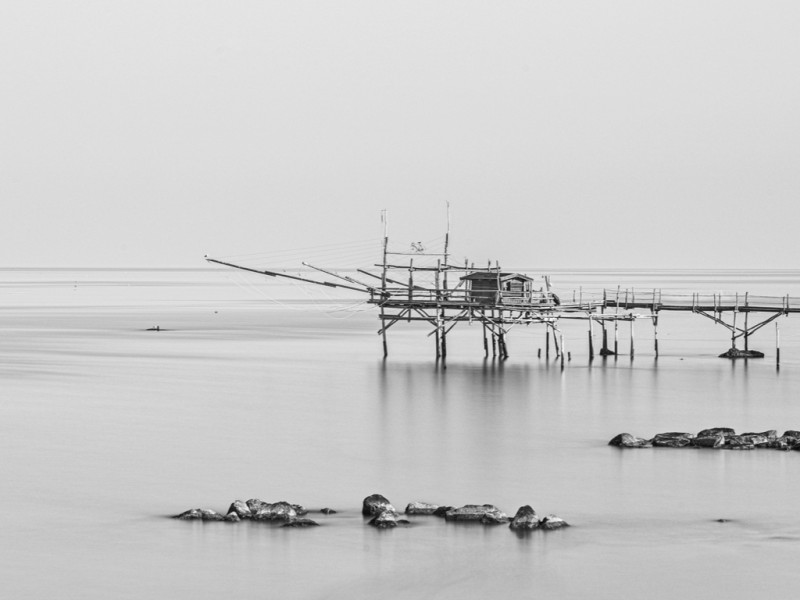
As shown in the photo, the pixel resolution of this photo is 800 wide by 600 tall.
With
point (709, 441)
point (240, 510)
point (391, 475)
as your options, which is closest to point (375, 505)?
point (240, 510)

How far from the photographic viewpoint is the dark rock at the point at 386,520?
24.4 metres

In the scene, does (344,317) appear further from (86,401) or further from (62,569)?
(62,569)

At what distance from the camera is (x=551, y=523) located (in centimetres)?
2464

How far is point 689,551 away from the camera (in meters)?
23.2

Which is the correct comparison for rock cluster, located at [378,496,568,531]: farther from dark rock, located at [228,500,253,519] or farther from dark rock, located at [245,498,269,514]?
dark rock, located at [228,500,253,519]

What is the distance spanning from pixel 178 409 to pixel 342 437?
878cm

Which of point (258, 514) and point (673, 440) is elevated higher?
point (673, 440)

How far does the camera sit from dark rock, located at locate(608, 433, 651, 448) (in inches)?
1353

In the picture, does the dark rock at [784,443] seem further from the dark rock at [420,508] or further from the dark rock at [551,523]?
the dark rock at [420,508]

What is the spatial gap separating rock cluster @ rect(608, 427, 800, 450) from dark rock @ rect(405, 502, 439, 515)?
33.9ft

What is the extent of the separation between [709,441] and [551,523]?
10648 millimetres

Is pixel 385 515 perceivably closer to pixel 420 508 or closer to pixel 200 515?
pixel 420 508

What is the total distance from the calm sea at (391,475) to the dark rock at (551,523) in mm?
344

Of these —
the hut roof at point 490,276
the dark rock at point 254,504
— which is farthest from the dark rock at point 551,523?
the hut roof at point 490,276
